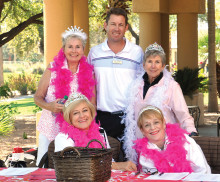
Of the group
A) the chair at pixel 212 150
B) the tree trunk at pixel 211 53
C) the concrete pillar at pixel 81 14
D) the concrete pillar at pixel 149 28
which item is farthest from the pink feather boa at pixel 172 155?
the tree trunk at pixel 211 53

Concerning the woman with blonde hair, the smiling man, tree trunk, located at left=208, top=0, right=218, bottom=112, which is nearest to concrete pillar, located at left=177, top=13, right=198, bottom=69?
tree trunk, located at left=208, top=0, right=218, bottom=112

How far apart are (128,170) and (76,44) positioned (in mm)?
1408

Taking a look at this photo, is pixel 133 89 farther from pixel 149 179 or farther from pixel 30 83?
pixel 30 83

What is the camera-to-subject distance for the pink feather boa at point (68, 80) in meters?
4.76

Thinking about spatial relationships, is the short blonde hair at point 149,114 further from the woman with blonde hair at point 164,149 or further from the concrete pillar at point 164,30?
the concrete pillar at point 164,30


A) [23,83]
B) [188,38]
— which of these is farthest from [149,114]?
[23,83]

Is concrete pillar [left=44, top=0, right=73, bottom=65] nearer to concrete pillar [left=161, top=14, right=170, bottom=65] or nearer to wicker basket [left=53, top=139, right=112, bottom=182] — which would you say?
wicker basket [left=53, top=139, right=112, bottom=182]

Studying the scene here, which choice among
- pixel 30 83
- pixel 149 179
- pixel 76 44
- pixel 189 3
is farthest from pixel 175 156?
pixel 30 83

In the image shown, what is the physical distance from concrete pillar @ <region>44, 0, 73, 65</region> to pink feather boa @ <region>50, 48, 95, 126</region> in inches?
139

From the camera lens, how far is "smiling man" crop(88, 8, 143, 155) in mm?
4867

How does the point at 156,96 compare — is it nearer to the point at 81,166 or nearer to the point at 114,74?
the point at 114,74

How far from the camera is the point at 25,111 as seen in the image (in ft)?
64.3

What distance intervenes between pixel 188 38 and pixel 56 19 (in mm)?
6110

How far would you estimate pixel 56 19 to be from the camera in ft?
27.1
